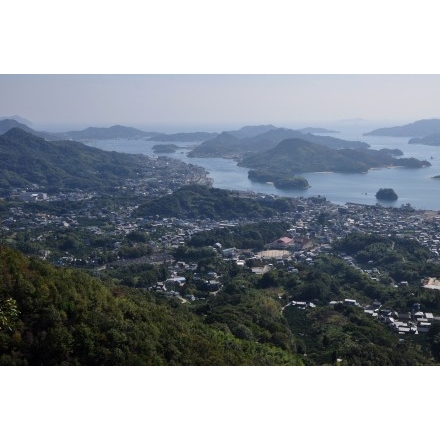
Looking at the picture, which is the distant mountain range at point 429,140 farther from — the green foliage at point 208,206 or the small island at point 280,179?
the green foliage at point 208,206

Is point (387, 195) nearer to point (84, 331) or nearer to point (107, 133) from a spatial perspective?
point (84, 331)

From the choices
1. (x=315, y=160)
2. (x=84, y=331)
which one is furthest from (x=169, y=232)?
(x=315, y=160)

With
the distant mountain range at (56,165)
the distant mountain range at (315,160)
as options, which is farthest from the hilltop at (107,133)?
the distant mountain range at (315,160)

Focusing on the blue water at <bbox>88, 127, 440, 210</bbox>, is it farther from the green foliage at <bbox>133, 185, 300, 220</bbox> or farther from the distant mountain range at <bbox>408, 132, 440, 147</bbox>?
the distant mountain range at <bbox>408, 132, 440, 147</bbox>

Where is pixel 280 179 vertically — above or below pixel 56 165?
below

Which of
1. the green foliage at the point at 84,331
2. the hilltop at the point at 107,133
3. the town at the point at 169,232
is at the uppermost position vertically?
the hilltop at the point at 107,133
